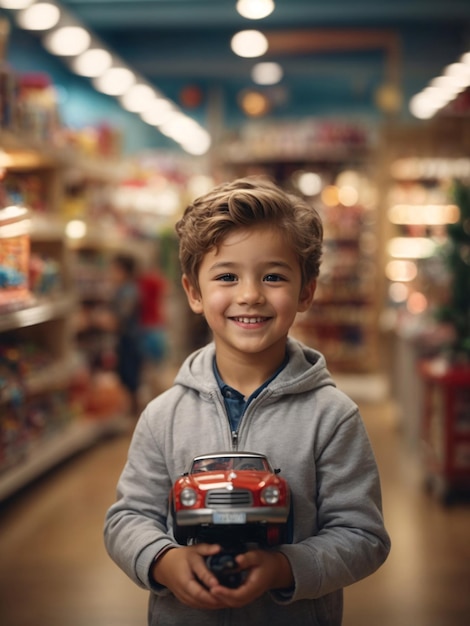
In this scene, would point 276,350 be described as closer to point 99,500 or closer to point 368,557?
point 368,557

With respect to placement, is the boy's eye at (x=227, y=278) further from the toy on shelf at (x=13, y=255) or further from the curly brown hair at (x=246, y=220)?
the toy on shelf at (x=13, y=255)

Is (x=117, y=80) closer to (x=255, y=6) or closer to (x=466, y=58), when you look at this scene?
(x=255, y=6)

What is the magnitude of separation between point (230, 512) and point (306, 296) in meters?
0.53

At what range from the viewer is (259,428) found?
5.00ft

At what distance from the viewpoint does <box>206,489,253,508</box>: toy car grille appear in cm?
128

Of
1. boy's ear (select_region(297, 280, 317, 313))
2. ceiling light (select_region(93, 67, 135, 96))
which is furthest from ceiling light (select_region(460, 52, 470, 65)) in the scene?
boy's ear (select_region(297, 280, 317, 313))

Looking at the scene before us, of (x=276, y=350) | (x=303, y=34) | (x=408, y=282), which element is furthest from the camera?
(x=303, y=34)

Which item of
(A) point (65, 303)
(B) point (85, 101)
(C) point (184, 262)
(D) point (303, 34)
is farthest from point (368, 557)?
(B) point (85, 101)

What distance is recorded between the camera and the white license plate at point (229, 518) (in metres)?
1.26

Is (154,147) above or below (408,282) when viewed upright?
above

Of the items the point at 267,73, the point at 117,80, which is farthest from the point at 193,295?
the point at 267,73

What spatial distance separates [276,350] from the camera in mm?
1593

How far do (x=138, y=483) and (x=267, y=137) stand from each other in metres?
9.62

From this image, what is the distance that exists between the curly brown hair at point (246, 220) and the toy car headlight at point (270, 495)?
0.47m
